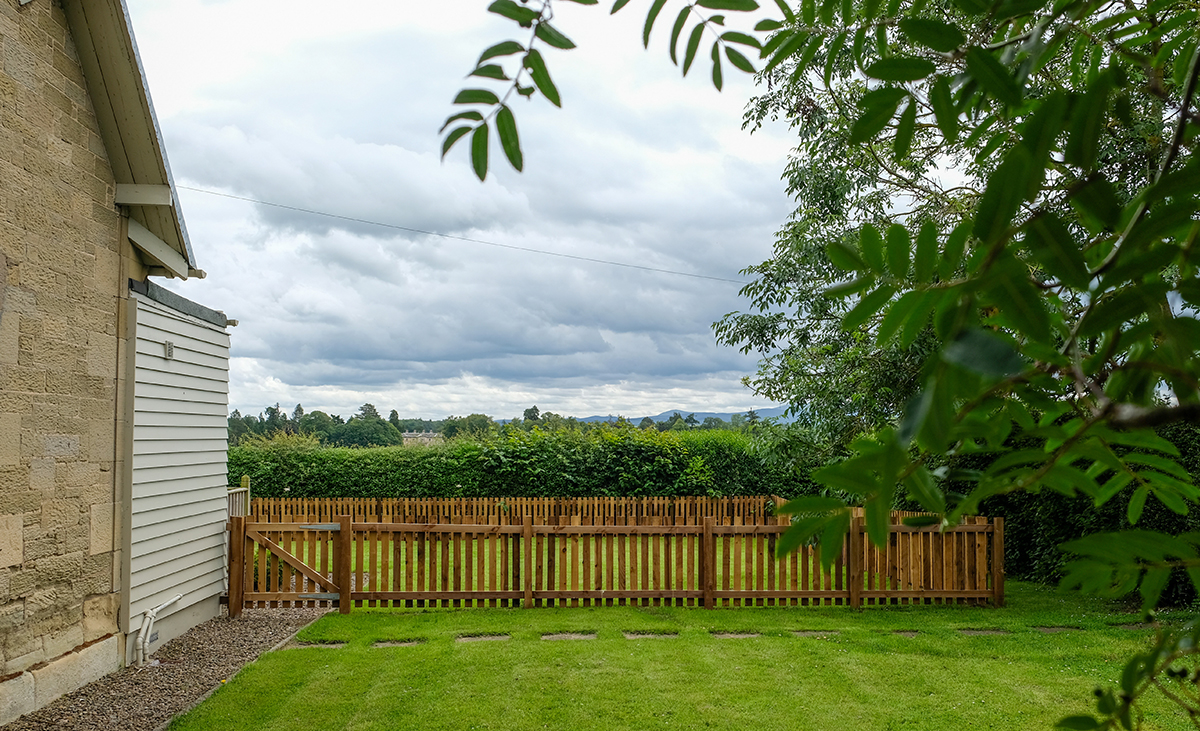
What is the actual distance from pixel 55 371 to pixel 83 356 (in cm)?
35

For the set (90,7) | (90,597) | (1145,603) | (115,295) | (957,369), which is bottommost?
(90,597)

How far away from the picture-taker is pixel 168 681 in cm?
593

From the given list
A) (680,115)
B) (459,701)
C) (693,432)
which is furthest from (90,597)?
(693,432)

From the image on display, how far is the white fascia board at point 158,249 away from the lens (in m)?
6.43

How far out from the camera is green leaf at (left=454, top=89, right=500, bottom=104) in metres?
0.89

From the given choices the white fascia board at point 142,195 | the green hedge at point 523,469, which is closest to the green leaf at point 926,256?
the white fascia board at point 142,195

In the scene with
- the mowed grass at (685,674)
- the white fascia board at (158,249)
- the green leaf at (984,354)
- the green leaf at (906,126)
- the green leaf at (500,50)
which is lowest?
the mowed grass at (685,674)

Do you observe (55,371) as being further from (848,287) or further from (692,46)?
(848,287)

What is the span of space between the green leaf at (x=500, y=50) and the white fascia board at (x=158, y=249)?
22.1ft

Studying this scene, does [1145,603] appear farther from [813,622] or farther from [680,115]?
[813,622]

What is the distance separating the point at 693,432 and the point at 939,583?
8158mm

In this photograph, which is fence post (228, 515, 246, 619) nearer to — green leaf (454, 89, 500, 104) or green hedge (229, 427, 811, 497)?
green hedge (229, 427, 811, 497)

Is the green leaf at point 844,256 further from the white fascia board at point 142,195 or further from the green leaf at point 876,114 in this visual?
the white fascia board at point 142,195

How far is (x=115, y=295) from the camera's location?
20.4 ft
